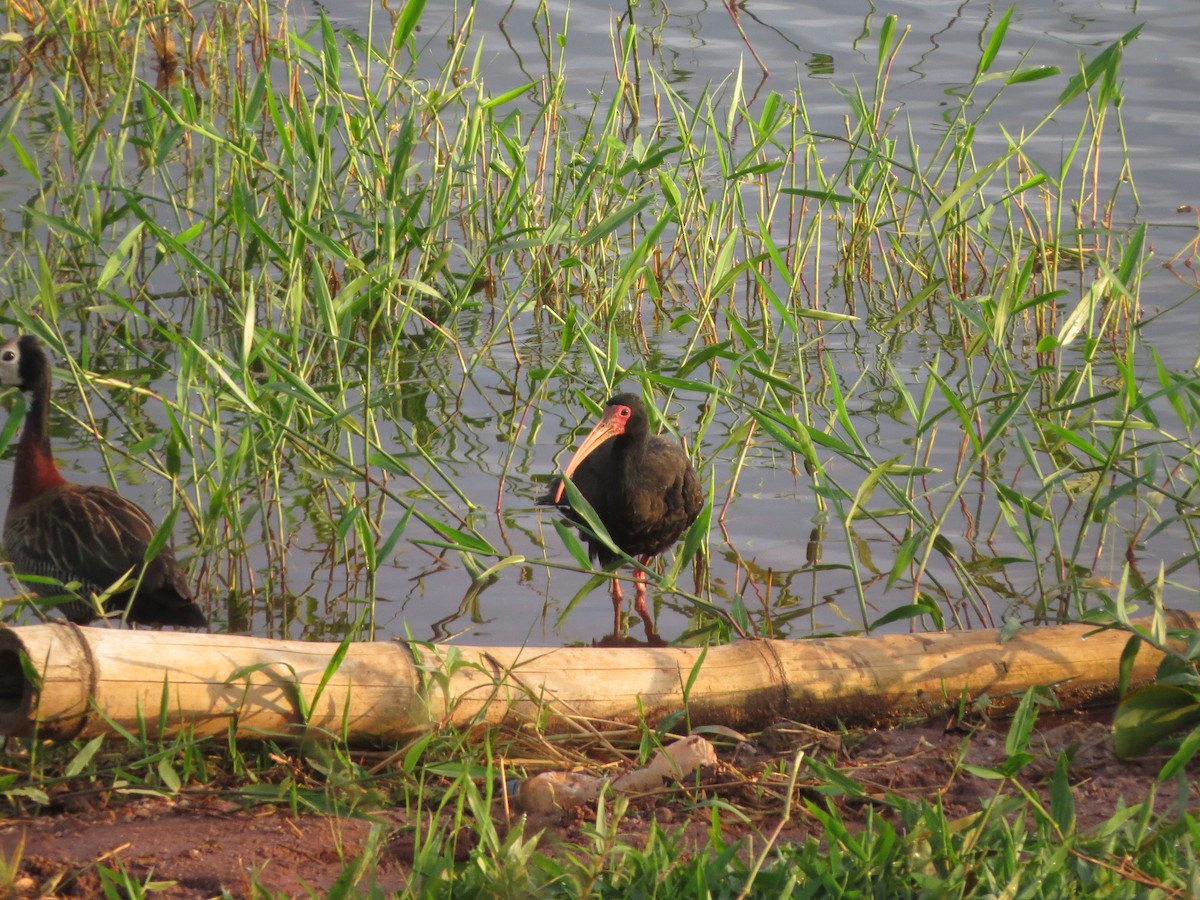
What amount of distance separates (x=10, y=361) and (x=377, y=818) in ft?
9.81

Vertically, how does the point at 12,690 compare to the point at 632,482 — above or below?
above

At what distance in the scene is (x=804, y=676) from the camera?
3980 mm

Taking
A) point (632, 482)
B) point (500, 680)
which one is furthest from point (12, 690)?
point (632, 482)

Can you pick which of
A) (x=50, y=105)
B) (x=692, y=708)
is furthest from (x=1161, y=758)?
(x=50, y=105)

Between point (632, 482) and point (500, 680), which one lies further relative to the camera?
point (632, 482)

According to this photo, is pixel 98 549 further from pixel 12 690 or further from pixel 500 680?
pixel 500 680

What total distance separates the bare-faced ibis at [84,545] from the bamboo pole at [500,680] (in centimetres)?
126

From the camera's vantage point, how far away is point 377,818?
324 centimetres

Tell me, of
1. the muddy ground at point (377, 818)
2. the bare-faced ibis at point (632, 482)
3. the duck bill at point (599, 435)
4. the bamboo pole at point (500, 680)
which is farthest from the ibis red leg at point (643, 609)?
the muddy ground at point (377, 818)

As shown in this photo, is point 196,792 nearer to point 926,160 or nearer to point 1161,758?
point 1161,758

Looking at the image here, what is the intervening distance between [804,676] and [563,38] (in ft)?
11.3

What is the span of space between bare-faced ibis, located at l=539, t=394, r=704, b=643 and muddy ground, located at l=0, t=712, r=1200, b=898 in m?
2.16

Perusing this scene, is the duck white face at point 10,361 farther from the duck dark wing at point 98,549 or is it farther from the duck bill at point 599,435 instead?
the duck bill at point 599,435

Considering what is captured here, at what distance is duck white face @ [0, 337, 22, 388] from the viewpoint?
5.39 meters
